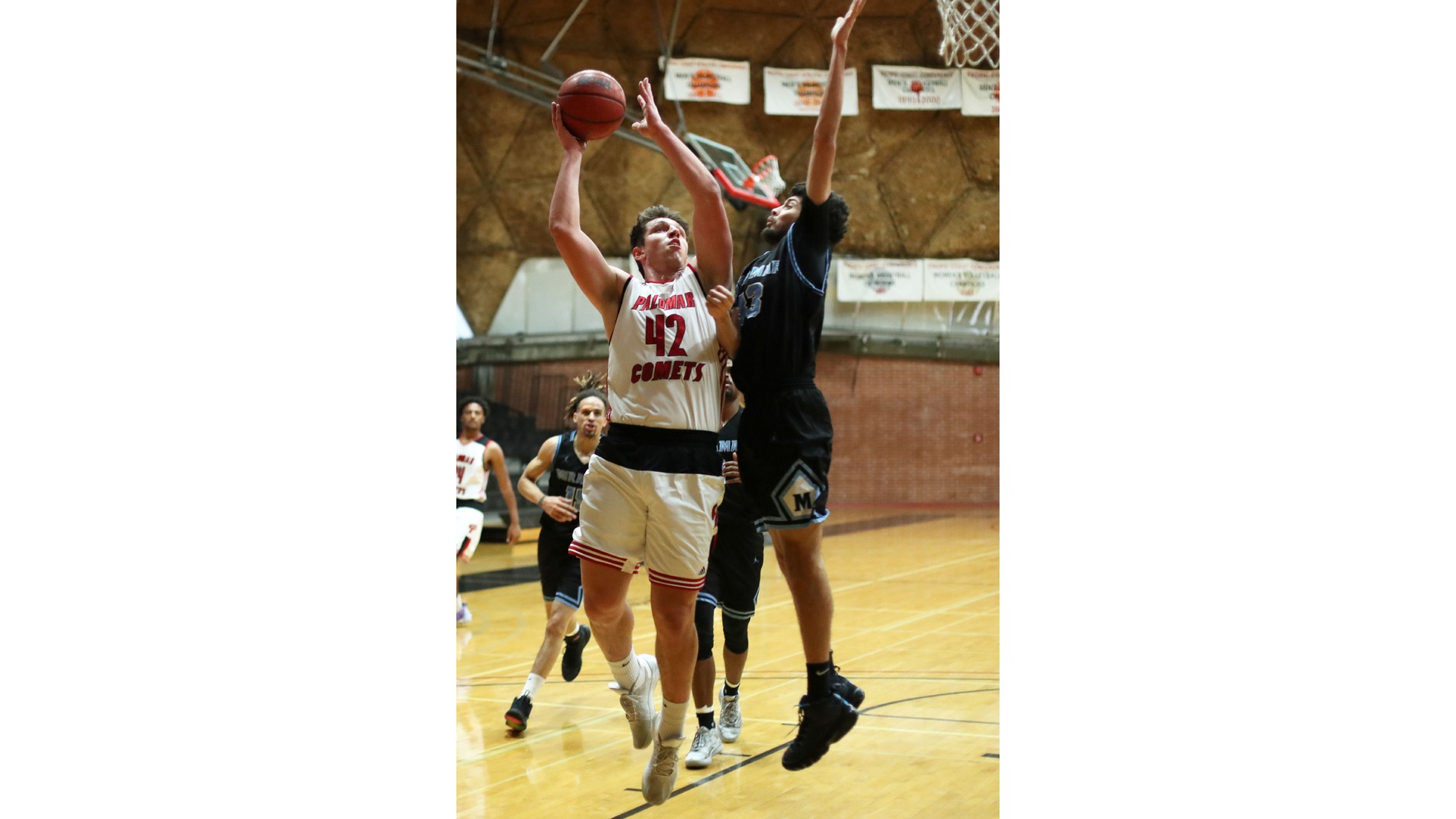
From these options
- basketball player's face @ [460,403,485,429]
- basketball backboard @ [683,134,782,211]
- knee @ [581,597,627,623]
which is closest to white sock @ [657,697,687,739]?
knee @ [581,597,627,623]

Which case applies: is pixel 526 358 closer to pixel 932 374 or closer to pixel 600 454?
pixel 932 374

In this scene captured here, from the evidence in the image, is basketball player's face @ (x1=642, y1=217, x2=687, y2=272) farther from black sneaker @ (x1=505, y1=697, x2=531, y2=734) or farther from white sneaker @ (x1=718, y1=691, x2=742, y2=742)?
black sneaker @ (x1=505, y1=697, x2=531, y2=734)

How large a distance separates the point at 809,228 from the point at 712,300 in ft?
1.54

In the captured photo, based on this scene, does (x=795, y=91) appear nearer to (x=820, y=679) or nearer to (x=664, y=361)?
(x=664, y=361)

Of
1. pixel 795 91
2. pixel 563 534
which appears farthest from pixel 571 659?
pixel 795 91

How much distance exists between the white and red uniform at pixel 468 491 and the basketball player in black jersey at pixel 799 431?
513 cm

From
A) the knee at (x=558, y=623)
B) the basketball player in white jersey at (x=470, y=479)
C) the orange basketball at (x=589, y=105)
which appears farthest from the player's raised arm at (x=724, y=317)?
the basketball player in white jersey at (x=470, y=479)

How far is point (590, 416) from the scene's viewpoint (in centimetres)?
632

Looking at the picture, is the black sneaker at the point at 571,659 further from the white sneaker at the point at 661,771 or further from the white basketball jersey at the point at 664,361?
the white basketball jersey at the point at 664,361

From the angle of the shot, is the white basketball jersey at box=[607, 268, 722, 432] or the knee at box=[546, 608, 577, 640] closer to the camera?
the white basketball jersey at box=[607, 268, 722, 432]

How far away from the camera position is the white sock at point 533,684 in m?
6.06

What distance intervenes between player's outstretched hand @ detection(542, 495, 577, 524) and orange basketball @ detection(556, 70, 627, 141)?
2.26 m

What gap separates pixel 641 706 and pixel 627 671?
0.16 metres

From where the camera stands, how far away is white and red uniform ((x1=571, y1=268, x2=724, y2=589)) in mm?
4133
